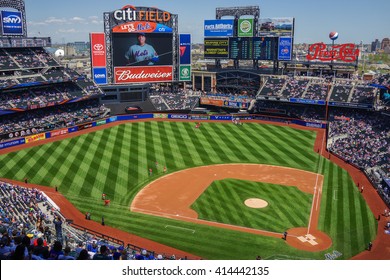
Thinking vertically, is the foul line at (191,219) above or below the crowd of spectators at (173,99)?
below

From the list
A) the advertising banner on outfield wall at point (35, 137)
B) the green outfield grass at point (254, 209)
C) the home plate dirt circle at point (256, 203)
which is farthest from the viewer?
the advertising banner on outfield wall at point (35, 137)

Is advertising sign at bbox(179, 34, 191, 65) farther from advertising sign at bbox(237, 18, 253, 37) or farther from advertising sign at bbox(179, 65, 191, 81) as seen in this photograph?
advertising sign at bbox(237, 18, 253, 37)

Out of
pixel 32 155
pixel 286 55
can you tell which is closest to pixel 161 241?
pixel 32 155

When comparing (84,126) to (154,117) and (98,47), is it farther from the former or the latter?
(98,47)

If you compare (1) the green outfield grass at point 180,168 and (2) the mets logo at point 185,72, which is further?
(2) the mets logo at point 185,72

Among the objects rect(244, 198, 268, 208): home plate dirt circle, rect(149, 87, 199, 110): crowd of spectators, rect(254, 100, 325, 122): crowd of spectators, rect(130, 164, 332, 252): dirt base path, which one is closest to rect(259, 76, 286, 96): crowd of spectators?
rect(254, 100, 325, 122): crowd of spectators

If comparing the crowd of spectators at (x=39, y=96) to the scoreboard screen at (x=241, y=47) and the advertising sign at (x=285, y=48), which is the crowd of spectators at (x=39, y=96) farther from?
the advertising sign at (x=285, y=48)

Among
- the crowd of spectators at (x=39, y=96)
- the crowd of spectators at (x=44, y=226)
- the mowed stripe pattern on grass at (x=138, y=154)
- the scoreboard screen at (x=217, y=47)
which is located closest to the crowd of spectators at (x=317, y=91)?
the mowed stripe pattern on grass at (x=138, y=154)
